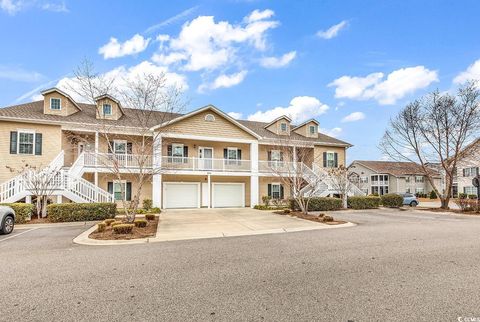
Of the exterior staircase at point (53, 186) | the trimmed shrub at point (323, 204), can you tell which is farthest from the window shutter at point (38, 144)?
the trimmed shrub at point (323, 204)

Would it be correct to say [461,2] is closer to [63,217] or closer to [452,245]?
[452,245]

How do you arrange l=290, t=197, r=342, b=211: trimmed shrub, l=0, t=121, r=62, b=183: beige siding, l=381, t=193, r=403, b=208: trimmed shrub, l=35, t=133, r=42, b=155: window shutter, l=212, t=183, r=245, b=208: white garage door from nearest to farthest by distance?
l=0, t=121, r=62, b=183: beige siding < l=35, t=133, r=42, b=155: window shutter < l=290, t=197, r=342, b=211: trimmed shrub < l=212, t=183, r=245, b=208: white garage door < l=381, t=193, r=403, b=208: trimmed shrub

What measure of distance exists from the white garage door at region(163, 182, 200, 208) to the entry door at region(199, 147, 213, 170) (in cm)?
212

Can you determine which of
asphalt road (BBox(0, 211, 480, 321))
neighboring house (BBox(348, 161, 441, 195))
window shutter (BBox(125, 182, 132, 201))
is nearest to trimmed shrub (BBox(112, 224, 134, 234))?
asphalt road (BBox(0, 211, 480, 321))

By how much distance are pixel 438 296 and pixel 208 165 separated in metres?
18.8

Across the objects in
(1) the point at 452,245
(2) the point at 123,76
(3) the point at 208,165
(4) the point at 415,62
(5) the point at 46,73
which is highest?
(4) the point at 415,62

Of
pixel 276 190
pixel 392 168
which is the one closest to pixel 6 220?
pixel 276 190

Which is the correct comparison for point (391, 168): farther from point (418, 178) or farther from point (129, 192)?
point (129, 192)

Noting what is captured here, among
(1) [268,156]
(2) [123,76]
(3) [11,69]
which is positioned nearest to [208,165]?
(1) [268,156]

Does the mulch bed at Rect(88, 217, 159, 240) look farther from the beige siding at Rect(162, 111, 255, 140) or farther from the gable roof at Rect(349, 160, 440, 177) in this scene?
the gable roof at Rect(349, 160, 440, 177)

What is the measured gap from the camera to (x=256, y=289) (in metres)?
4.84

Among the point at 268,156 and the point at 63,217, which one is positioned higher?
the point at 268,156

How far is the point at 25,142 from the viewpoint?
18.4 metres

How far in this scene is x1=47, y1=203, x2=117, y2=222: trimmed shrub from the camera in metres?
14.2
